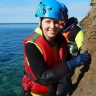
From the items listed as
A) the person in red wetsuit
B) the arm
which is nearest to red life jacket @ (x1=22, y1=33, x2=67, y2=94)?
the person in red wetsuit

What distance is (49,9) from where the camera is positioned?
5.09 meters

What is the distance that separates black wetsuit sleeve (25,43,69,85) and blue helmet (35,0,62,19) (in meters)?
0.62

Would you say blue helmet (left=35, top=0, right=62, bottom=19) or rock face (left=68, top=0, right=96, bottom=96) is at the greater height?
blue helmet (left=35, top=0, right=62, bottom=19)

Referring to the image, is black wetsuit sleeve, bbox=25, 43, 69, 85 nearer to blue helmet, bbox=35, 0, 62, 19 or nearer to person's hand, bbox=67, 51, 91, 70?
person's hand, bbox=67, 51, 91, 70

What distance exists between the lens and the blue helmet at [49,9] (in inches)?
197

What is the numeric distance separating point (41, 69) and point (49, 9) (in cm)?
107

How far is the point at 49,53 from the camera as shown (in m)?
5.29

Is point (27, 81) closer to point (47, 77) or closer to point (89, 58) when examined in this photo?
point (47, 77)

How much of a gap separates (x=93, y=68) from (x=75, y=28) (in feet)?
10.1

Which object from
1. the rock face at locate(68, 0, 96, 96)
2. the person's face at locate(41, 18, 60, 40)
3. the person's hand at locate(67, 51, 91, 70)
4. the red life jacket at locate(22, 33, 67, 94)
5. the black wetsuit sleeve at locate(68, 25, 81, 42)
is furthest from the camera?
the black wetsuit sleeve at locate(68, 25, 81, 42)

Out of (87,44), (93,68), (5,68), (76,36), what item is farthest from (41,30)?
(5,68)

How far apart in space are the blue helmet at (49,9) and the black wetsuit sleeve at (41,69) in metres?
0.62

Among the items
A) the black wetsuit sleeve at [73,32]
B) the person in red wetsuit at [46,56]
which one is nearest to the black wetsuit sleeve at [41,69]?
the person in red wetsuit at [46,56]

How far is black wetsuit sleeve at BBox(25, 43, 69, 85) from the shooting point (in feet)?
15.9
